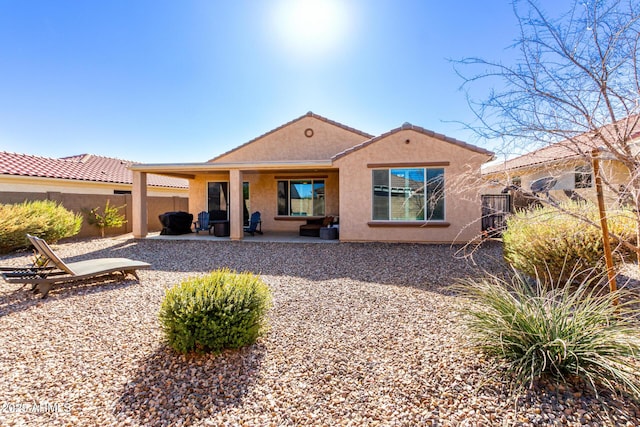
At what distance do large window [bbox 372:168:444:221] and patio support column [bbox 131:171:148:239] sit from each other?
9852mm

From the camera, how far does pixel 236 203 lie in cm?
1273

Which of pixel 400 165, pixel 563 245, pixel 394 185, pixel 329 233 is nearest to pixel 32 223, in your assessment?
pixel 329 233

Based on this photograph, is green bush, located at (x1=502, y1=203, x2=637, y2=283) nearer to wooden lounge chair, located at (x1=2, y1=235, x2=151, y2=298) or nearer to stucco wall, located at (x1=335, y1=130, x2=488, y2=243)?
stucco wall, located at (x1=335, y1=130, x2=488, y2=243)

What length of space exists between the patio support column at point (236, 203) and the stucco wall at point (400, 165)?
414 cm

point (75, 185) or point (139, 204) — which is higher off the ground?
point (75, 185)

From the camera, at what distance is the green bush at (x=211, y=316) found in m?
3.54

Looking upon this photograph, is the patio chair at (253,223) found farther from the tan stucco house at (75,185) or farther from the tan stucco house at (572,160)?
the tan stucco house at (572,160)

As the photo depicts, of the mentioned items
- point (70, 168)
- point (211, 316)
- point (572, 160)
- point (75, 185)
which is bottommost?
point (211, 316)

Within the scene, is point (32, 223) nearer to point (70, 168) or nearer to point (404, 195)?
point (70, 168)

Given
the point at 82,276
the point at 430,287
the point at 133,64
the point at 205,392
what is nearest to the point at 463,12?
the point at 430,287

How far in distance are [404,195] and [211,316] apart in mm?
9219

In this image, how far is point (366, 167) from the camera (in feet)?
38.3

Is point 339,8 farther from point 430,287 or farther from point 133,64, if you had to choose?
point 133,64

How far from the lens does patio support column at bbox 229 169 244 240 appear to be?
41.7 feet
